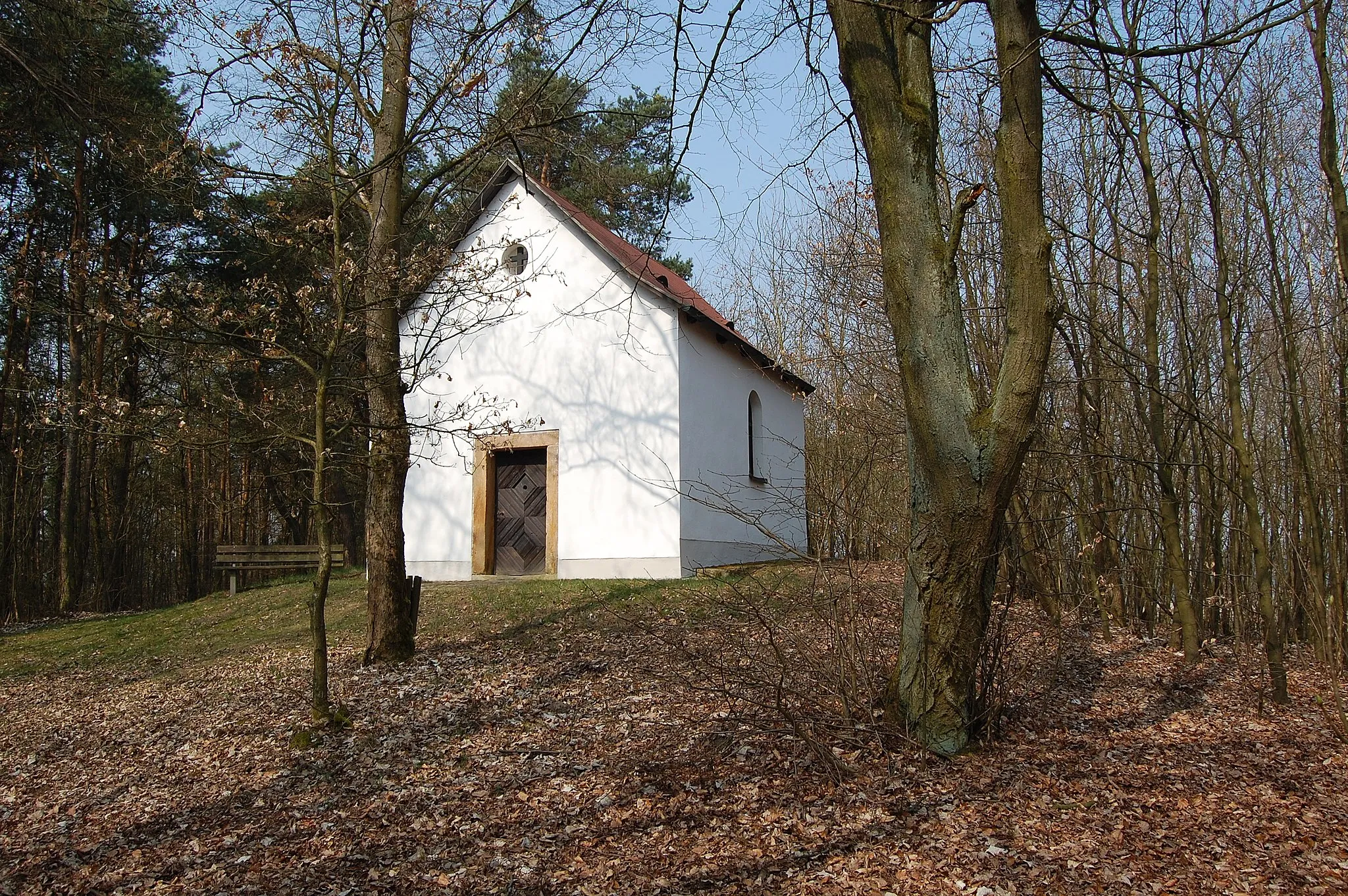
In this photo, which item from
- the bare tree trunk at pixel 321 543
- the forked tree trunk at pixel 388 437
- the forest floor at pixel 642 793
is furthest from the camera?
the forked tree trunk at pixel 388 437

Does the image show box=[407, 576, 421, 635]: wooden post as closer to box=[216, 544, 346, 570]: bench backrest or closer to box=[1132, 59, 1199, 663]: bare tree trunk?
box=[1132, 59, 1199, 663]: bare tree trunk

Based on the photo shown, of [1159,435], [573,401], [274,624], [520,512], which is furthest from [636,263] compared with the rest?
[1159,435]

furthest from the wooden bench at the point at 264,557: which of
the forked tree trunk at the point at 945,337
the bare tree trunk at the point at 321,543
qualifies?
the forked tree trunk at the point at 945,337

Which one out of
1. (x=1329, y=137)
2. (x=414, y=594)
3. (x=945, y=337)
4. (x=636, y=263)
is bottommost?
(x=414, y=594)

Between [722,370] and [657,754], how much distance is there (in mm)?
10200

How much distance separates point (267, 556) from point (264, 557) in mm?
58

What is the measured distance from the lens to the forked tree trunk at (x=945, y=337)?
14.6ft

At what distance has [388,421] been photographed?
8312mm

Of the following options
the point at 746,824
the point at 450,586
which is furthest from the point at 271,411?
the point at 450,586

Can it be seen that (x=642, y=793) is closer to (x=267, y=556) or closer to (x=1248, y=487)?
(x=1248, y=487)

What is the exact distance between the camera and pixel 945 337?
183 inches

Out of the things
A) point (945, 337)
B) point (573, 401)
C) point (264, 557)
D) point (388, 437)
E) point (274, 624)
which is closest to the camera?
point (945, 337)

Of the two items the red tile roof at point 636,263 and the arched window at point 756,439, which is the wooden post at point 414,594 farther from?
the arched window at point 756,439

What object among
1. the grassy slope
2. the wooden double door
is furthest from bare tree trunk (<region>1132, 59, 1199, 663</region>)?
the wooden double door
